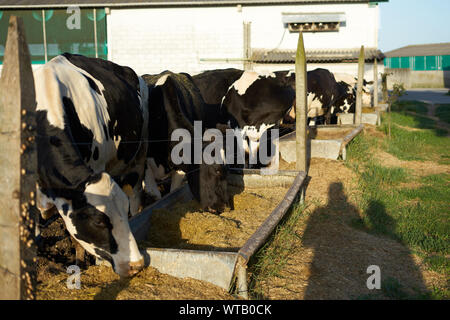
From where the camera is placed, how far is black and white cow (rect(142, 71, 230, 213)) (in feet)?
18.9

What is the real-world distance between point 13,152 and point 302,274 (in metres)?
2.71

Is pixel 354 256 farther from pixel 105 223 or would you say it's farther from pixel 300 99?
pixel 300 99

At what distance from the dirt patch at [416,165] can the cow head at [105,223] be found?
6.88m

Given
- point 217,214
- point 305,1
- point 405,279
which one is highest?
point 305,1

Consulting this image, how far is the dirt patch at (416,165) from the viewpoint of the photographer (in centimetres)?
928

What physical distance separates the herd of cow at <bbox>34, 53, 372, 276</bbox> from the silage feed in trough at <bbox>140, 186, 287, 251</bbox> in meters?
0.36

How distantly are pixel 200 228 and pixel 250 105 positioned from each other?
174 inches

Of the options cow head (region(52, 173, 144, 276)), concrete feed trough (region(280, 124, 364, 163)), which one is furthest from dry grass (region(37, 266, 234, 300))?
concrete feed trough (region(280, 124, 364, 163))

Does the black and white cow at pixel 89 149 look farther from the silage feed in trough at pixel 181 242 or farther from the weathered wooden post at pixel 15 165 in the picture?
the weathered wooden post at pixel 15 165

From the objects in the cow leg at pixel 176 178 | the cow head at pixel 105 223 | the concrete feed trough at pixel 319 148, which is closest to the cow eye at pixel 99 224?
the cow head at pixel 105 223

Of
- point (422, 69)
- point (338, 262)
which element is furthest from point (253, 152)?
point (422, 69)

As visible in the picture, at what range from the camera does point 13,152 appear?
8.34ft
